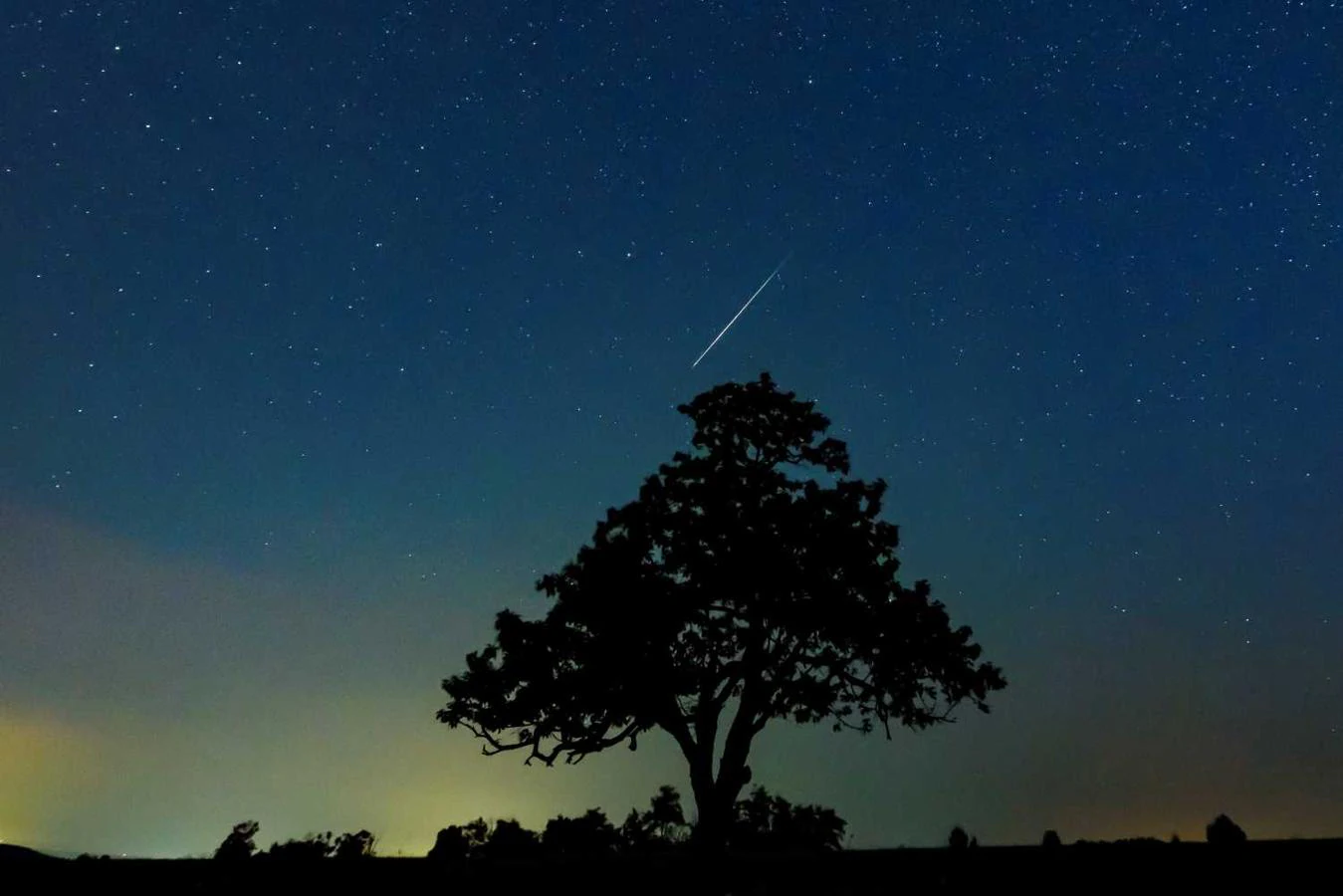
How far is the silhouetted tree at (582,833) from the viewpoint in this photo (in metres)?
23.8

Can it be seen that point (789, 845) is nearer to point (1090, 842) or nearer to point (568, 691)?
point (568, 691)

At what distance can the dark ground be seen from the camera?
11.1 metres

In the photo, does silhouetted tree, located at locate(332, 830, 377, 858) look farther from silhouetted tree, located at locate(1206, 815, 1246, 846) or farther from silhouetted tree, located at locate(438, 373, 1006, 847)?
silhouetted tree, located at locate(1206, 815, 1246, 846)

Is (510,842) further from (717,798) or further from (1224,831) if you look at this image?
(1224,831)

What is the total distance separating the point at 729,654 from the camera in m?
25.0

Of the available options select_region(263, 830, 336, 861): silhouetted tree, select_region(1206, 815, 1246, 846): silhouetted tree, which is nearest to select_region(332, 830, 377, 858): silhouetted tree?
select_region(263, 830, 336, 861): silhouetted tree

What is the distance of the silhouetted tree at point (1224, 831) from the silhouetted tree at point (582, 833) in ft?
45.9

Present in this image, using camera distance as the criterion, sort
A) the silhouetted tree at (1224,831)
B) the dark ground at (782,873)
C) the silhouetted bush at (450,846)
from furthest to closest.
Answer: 1. the silhouetted bush at (450,846)
2. the silhouetted tree at (1224,831)
3. the dark ground at (782,873)

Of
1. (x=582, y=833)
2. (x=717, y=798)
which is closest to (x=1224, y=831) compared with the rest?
(x=717, y=798)

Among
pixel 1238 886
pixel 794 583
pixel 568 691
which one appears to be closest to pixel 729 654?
pixel 794 583

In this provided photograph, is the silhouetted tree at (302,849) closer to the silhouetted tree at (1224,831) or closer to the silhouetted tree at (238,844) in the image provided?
the silhouetted tree at (238,844)

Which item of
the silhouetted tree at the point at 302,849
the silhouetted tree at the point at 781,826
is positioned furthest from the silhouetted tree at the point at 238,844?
the silhouetted tree at the point at 781,826

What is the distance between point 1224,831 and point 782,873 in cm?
643

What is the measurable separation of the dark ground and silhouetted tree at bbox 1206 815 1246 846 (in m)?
0.55
